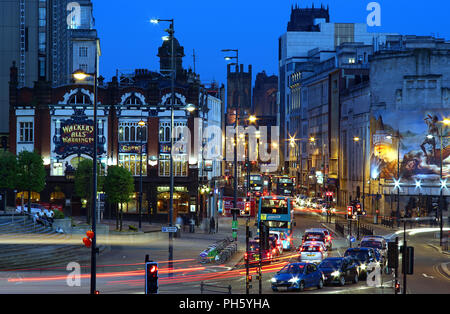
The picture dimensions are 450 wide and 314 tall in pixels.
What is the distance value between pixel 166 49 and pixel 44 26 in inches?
702

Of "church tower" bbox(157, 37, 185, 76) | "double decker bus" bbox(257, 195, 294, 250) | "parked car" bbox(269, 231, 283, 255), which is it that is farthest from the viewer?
"church tower" bbox(157, 37, 185, 76)

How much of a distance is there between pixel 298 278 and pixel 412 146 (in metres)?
75.9

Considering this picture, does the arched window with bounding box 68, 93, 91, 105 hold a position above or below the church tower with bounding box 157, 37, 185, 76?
below

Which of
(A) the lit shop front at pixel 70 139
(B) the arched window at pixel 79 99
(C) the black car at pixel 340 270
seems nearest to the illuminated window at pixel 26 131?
(A) the lit shop front at pixel 70 139

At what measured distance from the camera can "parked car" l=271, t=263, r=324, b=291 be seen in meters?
34.2

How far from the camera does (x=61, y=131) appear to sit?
8162 cm

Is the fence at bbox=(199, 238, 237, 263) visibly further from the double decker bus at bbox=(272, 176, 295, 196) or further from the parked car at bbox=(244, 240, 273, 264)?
the double decker bus at bbox=(272, 176, 295, 196)

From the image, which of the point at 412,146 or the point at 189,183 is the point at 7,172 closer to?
the point at 189,183

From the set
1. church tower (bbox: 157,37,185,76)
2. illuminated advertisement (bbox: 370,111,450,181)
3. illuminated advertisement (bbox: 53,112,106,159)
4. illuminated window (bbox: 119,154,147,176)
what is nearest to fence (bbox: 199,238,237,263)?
illuminated window (bbox: 119,154,147,176)

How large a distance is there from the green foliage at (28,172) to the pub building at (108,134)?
13.5 m

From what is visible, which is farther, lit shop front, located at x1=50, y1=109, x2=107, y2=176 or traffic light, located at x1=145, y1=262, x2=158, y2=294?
A: lit shop front, located at x1=50, y1=109, x2=107, y2=176

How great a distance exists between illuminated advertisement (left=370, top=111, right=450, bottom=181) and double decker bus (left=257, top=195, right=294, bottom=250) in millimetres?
50210
